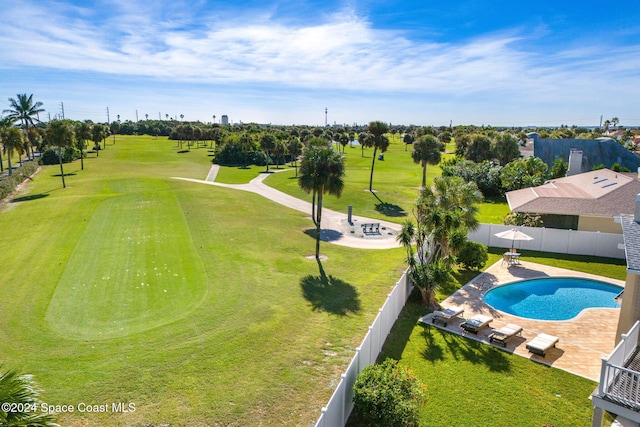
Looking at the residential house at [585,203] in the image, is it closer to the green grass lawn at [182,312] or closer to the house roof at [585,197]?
the house roof at [585,197]

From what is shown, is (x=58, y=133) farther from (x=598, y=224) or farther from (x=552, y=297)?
(x=598, y=224)

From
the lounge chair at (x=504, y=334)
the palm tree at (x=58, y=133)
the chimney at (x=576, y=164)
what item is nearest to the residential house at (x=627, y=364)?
the lounge chair at (x=504, y=334)

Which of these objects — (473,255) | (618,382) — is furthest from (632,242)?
(473,255)

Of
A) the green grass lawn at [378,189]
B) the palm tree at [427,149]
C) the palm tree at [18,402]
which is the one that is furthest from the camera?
the palm tree at [427,149]

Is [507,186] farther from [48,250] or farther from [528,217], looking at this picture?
[48,250]

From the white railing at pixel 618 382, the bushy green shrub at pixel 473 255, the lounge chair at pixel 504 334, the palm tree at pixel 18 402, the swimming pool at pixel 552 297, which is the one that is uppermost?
the palm tree at pixel 18 402

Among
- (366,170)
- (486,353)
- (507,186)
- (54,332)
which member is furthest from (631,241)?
(366,170)
